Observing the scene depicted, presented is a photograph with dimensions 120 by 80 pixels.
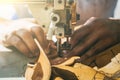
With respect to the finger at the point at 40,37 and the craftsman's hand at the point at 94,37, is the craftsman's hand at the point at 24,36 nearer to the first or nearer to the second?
the finger at the point at 40,37

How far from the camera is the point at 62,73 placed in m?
1.80

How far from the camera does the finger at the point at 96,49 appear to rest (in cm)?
187

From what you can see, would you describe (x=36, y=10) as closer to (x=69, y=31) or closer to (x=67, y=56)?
(x=69, y=31)

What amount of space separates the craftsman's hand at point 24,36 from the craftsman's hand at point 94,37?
0.75 ft

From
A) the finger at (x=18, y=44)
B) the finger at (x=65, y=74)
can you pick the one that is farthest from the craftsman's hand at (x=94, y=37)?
the finger at (x=18, y=44)

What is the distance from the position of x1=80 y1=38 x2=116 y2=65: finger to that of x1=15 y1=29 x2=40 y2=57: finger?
325 millimetres

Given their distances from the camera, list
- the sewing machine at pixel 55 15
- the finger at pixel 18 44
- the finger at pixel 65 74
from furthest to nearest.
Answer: the finger at pixel 18 44 < the finger at pixel 65 74 < the sewing machine at pixel 55 15

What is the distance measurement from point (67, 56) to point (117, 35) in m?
0.37

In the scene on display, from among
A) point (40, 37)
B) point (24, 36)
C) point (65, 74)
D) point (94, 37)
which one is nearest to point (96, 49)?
point (94, 37)

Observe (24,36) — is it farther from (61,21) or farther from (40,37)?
(61,21)

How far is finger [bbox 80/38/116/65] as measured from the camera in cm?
187

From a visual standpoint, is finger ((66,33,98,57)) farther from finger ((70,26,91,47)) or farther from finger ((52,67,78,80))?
finger ((52,67,78,80))

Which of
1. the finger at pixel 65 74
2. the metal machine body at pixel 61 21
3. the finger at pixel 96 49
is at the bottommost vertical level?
the finger at pixel 65 74

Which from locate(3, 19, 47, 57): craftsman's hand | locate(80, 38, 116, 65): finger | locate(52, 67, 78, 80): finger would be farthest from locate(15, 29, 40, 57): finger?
locate(80, 38, 116, 65): finger
